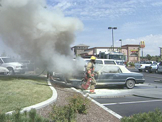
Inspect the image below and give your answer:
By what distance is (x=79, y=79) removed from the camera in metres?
10.1

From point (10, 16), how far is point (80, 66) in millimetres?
4026

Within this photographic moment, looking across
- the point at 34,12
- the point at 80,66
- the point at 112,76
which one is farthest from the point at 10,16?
the point at 112,76

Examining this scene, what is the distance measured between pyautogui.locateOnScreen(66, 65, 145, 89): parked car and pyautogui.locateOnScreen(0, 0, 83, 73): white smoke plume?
130 cm

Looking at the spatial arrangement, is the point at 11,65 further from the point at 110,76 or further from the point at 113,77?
the point at 113,77

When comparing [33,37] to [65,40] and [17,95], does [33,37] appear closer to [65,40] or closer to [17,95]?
[65,40]

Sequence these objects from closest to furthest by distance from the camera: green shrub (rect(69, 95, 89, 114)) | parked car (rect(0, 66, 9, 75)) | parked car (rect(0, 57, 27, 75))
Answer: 1. green shrub (rect(69, 95, 89, 114))
2. parked car (rect(0, 66, 9, 75))
3. parked car (rect(0, 57, 27, 75))

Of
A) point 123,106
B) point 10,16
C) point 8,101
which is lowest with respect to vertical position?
point 123,106

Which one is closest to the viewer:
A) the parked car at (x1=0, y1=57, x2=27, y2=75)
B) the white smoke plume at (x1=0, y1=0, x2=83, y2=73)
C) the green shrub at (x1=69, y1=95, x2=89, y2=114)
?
the green shrub at (x1=69, y1=95, x2=89, y2=114)

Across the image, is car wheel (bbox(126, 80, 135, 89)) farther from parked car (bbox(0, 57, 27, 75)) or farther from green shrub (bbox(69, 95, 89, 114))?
parked car (bbox(0, 57, 27, 75))

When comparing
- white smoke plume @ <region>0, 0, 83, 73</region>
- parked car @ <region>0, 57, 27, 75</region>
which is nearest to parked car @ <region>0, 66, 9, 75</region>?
parked car @ <region>0, 57, 27, 75</region>

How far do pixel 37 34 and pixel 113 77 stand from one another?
14.9ft

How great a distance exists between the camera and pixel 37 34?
9641 mm

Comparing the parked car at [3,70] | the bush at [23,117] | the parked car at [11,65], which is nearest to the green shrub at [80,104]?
the bush at [23,117]

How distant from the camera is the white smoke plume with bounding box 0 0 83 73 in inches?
362
